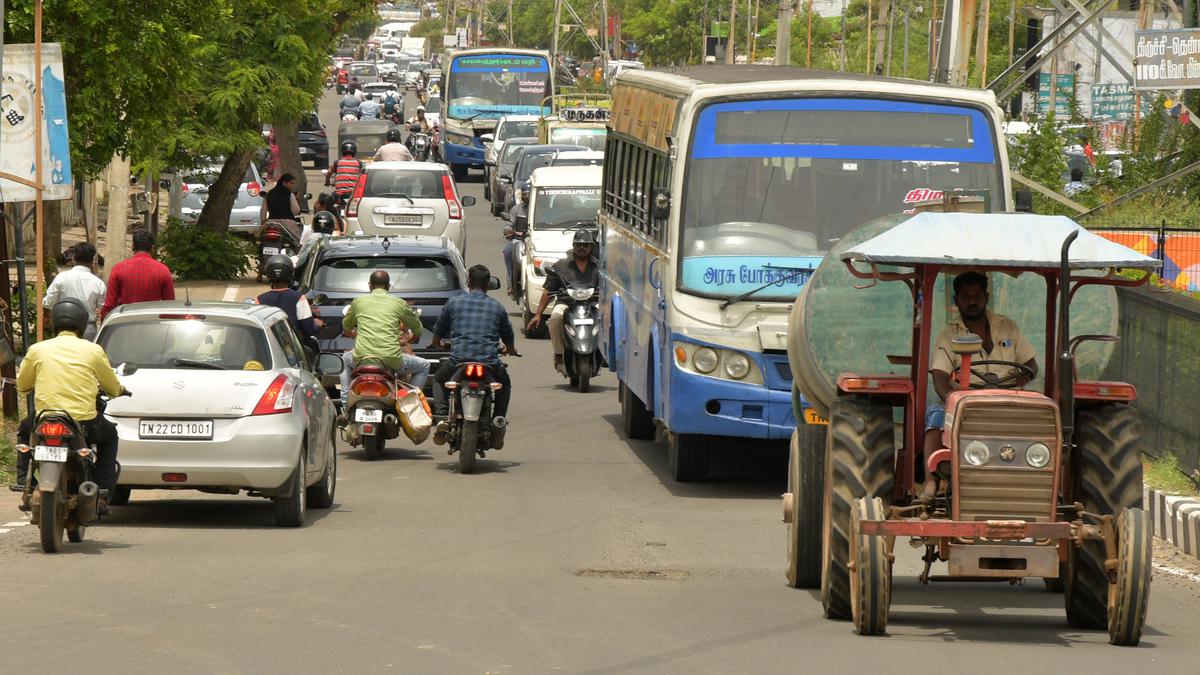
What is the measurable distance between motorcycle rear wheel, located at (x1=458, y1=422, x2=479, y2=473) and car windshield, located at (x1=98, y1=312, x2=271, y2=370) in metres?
3.19

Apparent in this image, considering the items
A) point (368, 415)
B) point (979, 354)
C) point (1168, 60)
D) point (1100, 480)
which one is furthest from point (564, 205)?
point (1100, 480)

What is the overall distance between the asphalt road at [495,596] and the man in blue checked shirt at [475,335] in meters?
0.85

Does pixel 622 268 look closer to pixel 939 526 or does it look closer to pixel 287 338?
pixel 287 338

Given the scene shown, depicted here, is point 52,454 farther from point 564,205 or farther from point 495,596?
point 564,205

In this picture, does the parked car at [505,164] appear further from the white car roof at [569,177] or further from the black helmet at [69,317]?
the black helmet at [69,317]

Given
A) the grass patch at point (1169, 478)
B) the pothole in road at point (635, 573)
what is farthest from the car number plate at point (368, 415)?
the grass patch at point (1169, 478)

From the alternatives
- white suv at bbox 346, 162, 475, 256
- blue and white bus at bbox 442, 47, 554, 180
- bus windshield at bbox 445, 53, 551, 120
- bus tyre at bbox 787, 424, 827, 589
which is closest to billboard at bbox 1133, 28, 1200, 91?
white suv at bbox 346, 162, 475, 256

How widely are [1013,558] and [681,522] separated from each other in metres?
5.01

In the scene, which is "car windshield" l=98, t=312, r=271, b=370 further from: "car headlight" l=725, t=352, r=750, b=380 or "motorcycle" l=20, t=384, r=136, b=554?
"car headlight" l=725, t=352, r=750, b=380

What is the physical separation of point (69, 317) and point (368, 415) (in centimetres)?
503

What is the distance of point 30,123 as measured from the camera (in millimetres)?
16234

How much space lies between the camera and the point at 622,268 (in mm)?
18016

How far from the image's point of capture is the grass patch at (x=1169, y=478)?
44.0ft

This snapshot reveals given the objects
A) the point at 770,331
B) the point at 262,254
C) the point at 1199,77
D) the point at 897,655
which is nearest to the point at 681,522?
the point at 770,331
